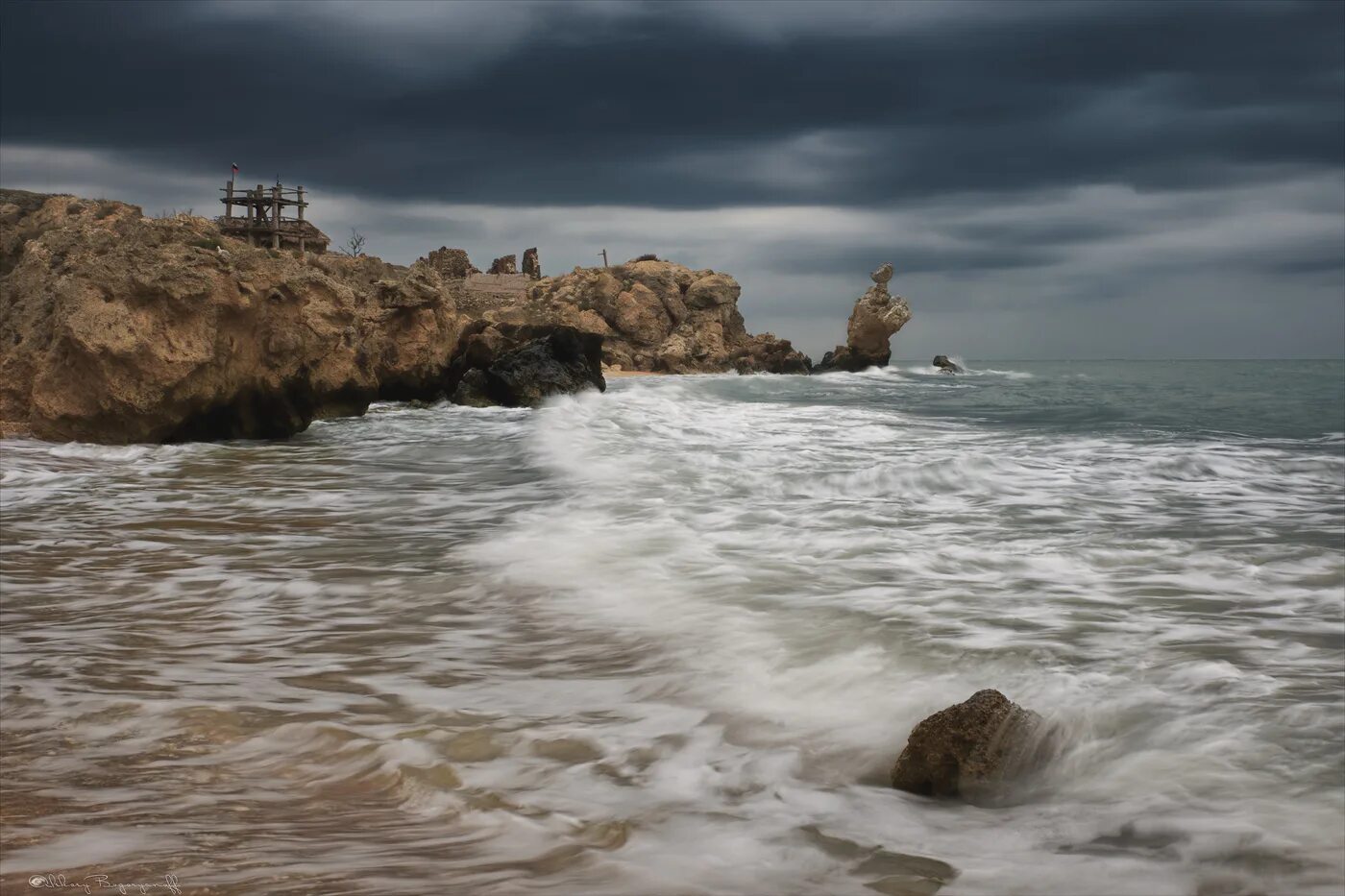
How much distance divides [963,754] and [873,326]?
64.5 metres

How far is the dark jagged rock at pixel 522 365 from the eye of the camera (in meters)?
21.7

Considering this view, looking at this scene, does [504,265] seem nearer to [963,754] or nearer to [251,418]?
[251,418]

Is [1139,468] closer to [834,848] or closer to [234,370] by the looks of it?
[834,848]

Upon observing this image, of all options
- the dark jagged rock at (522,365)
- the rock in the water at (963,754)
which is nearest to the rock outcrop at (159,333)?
the dark jagged rock at (522,365)

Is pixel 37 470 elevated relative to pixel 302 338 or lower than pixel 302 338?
lower

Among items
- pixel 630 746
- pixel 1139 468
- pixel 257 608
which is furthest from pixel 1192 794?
pixel 1139 468

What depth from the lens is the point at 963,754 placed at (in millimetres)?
2764

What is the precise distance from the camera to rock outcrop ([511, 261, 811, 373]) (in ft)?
194

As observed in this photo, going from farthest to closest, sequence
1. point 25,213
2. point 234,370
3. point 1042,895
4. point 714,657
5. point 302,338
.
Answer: point 25,213
point 302,338
point 234,370
point 714,657
point 1042,895

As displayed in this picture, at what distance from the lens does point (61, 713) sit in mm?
3051

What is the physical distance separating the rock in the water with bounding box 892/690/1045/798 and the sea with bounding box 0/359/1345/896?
0.09 m

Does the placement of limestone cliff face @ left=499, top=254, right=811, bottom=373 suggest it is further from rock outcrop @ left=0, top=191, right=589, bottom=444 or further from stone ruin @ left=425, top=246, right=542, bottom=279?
rock outcrop @ left=0, top=191, right=589, bottom=444

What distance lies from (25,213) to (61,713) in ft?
55.1

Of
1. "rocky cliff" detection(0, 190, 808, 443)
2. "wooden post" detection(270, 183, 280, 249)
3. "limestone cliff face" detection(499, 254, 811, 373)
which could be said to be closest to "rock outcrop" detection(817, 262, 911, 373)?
"limestone cliff face" detection(499, 254, 811, 373)
